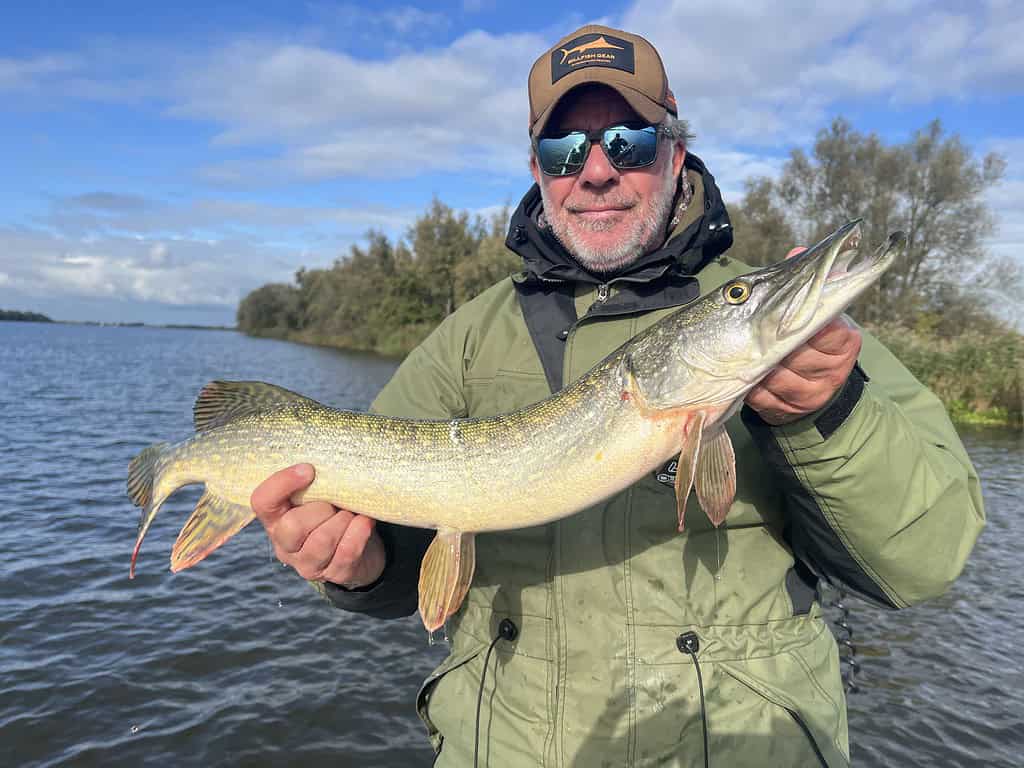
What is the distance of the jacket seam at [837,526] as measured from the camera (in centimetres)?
198

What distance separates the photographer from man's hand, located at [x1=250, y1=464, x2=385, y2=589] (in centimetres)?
236

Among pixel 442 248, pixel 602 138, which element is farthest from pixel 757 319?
pixel 442 248

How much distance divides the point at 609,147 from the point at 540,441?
142 cm

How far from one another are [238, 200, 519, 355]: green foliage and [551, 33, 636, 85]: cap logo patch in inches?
1332

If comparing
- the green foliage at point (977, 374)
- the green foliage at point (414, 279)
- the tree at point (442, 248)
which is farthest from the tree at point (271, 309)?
the green foliage at point (977, 374)

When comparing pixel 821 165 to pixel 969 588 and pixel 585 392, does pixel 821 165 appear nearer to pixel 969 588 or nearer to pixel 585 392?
pixel 969 588

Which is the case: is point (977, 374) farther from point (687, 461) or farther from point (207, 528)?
point (207, 528)

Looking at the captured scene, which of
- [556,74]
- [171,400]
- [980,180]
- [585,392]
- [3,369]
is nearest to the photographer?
[585,392]

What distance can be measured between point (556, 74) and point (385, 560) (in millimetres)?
2229

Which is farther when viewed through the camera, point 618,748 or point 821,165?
point 821,165

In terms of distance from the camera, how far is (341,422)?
2533 millimetres

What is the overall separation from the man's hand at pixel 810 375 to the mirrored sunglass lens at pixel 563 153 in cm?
146

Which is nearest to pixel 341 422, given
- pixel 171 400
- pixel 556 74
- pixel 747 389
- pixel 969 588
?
pixel 747 389

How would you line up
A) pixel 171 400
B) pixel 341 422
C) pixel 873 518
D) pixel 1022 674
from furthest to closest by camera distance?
pixel 171 400
pixel 1022 674
pixel 341 422
pixel 873 518
